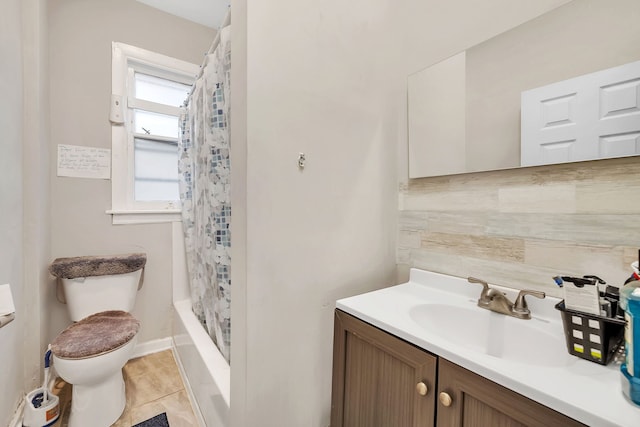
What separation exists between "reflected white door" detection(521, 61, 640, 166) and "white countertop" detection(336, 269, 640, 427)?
0.47 m

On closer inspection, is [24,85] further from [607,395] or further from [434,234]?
[607,395]

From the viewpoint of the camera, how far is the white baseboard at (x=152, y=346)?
6.36ft

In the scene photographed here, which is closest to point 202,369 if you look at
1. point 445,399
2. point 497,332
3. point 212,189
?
point 212,189

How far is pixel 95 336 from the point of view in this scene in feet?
4.40

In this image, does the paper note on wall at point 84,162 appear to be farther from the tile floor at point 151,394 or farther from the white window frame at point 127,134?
the tile floor at point 151,394

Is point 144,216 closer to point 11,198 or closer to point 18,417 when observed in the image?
point 11,198

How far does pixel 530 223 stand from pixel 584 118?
1.14 ft

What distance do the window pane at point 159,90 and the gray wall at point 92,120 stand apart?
0.20m

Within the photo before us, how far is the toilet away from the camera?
1.23 metres

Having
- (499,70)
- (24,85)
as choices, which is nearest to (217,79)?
(24,85)

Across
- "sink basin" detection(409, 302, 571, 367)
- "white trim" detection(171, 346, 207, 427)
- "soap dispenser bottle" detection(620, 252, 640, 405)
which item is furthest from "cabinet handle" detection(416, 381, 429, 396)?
"white trim" detection(171, 346, 207, 427)

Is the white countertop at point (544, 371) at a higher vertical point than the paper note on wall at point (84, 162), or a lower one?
lower

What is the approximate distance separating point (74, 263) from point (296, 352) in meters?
1.55

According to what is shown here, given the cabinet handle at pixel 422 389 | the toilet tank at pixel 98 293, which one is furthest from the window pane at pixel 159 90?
the cabinet handle at pixel 422 389
